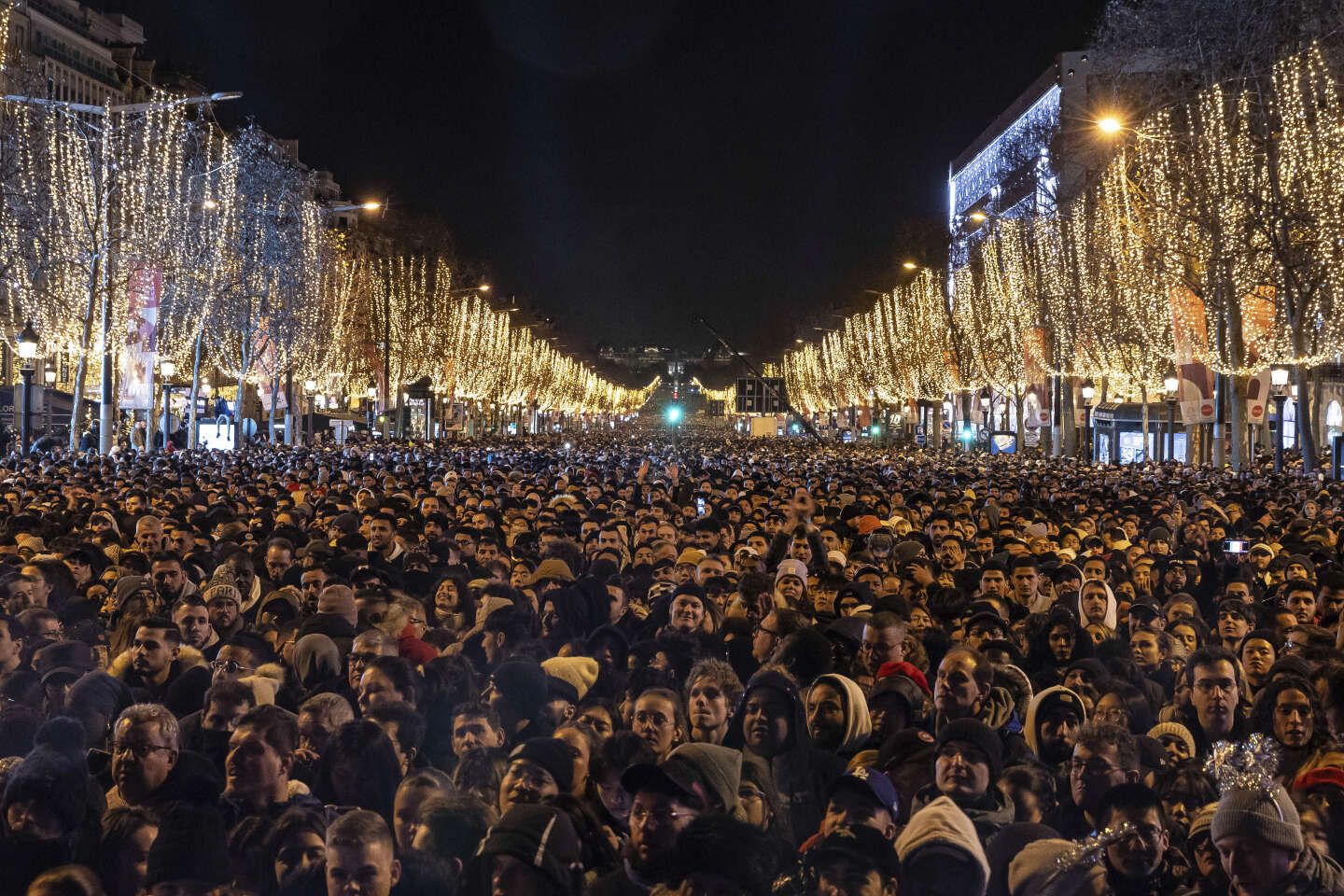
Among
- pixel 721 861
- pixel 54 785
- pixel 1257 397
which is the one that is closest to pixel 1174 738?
pixel 721 861

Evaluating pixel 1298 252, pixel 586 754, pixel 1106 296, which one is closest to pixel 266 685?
pixel 586 754

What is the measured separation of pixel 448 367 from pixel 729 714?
84384 mm

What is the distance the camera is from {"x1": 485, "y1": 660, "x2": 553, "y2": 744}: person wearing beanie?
7.91 m

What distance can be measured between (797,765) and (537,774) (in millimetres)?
1165

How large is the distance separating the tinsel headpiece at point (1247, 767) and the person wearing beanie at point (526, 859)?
2.14m

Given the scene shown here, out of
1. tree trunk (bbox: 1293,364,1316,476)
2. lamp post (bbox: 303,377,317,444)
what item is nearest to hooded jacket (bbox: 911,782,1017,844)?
tree trunk (bbox: 1293,364,1316,476)

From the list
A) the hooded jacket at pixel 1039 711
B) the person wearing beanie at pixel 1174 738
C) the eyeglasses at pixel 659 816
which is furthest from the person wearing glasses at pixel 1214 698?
the eyeglasses at pixel 659 816

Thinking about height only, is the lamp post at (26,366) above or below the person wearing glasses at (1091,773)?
above

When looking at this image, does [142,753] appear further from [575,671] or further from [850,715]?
[850,715]

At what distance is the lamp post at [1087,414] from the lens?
57938 mm

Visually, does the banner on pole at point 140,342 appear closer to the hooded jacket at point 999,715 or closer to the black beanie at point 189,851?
the hooded jacket at point 999,715

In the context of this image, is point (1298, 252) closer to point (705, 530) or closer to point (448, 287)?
point (705, 530)

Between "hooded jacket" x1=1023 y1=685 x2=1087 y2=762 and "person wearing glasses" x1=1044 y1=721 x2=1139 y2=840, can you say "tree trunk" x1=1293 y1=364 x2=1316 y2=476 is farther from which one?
"person wearing glasses" x1=1044 y1=721 x2=1139 y2=840

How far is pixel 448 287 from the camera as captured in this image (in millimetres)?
Result: 91562
